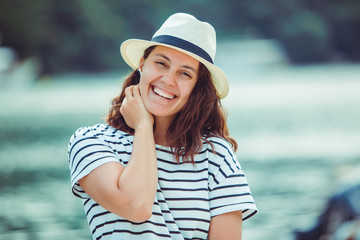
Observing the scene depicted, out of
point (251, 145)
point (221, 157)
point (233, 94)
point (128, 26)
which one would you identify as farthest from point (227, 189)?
point (128, 26)

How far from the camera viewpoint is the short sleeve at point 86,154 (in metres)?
1.11

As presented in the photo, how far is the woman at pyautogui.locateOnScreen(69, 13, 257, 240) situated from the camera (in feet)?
3.60

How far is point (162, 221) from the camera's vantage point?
113 centimetres

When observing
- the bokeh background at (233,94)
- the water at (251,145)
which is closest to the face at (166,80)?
the bokeh background at (233,94)

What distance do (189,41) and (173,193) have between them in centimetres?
37

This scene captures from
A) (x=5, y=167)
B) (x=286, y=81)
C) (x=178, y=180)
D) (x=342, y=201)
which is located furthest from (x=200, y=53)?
(x=286, y=81)

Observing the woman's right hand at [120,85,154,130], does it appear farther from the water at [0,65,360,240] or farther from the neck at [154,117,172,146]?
the water at [0,65,360,240]

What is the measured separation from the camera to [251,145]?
775 cm

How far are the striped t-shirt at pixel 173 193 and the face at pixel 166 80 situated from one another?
124 millimetres

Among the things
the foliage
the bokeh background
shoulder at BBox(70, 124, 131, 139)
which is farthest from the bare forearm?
the foliage

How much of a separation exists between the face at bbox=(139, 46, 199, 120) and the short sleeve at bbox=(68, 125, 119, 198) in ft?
0.51

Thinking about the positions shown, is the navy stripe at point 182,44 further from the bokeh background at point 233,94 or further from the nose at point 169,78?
the bokeh background at point 233,94

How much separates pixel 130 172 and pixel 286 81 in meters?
16.4

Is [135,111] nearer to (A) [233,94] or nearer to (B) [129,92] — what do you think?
(B) [129,92]
